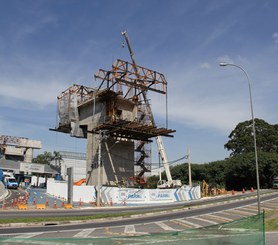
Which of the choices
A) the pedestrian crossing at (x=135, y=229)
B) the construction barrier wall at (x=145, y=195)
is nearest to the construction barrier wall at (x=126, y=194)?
the construction barrier wall at (x=145, y=195)

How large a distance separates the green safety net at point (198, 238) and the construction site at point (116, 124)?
115 ft

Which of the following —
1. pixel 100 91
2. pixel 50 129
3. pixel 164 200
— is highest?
pixel 100 91

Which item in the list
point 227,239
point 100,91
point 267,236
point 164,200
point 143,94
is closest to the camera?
point 227,239

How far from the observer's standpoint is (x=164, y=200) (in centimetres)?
3994

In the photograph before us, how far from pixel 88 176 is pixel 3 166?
1177 inches

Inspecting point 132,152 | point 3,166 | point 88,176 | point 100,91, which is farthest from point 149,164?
point 3,166

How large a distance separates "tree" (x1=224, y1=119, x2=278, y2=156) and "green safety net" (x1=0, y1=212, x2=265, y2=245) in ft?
239

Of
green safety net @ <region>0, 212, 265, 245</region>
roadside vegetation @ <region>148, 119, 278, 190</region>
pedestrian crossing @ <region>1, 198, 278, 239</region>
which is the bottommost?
pedestrian crossing @ <region>1, 198, 278, 239</region>

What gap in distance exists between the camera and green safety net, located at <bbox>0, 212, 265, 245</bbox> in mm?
5496

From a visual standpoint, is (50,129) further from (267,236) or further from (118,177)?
(267,236)

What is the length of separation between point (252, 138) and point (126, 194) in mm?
51575

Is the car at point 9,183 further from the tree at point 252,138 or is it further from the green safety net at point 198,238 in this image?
the tree at point 252,138

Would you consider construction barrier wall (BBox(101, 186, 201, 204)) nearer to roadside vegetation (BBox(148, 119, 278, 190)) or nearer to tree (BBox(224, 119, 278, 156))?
roadside vegetation (BBox(148, 119, 278, 190))

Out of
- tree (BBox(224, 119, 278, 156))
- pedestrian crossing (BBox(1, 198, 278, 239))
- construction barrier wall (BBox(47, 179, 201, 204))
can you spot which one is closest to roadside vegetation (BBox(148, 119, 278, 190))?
tree (BBox(224, 119, 278, 156))
